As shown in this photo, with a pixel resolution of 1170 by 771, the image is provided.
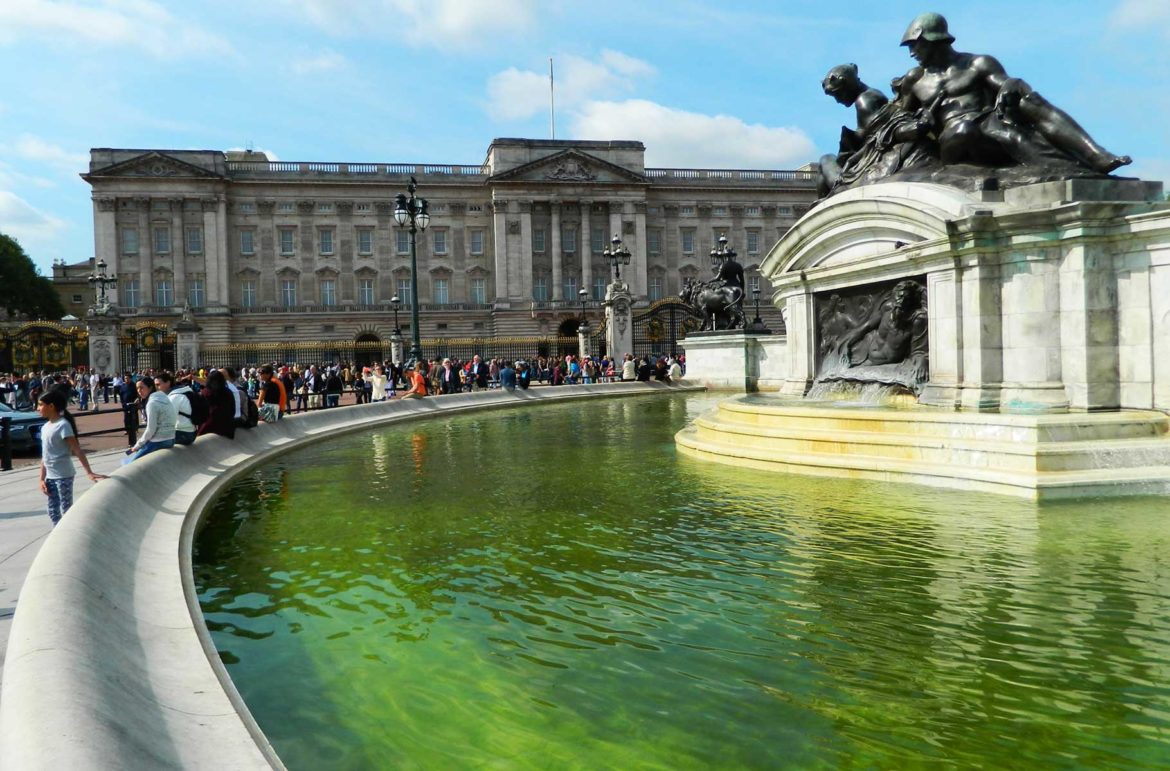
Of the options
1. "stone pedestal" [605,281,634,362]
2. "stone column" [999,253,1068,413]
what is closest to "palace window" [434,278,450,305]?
"stone pedestal" [605,281,634,362]

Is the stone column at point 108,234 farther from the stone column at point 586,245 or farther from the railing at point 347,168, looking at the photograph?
the stone column at point 586,245

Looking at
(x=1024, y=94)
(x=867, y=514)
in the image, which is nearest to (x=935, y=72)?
(x=1024, y=94)

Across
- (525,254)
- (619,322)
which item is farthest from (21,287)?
(619,322)

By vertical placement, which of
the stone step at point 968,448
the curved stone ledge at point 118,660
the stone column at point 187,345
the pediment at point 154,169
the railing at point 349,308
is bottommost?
the curved stone ledge at point 118,660

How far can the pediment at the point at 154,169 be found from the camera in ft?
200

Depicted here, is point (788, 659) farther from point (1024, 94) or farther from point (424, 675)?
point (1024, 94)

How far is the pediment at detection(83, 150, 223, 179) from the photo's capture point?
61.0 m

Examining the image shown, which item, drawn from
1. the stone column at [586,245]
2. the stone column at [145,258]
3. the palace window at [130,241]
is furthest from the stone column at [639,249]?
the palace window at [130,241]

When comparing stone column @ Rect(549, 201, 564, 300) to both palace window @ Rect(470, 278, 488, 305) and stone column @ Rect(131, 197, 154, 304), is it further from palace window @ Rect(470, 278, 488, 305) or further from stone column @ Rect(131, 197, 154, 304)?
stone column @ Rect(131, 197, 154, 304)

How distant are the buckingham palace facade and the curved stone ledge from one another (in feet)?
201

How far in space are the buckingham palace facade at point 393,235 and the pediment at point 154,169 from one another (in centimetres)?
10

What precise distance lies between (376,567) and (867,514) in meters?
3.58

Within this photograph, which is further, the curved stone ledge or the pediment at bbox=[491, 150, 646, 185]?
the pediment at bbox=[491, 150, 646, 185]

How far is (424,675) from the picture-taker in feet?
12.0
